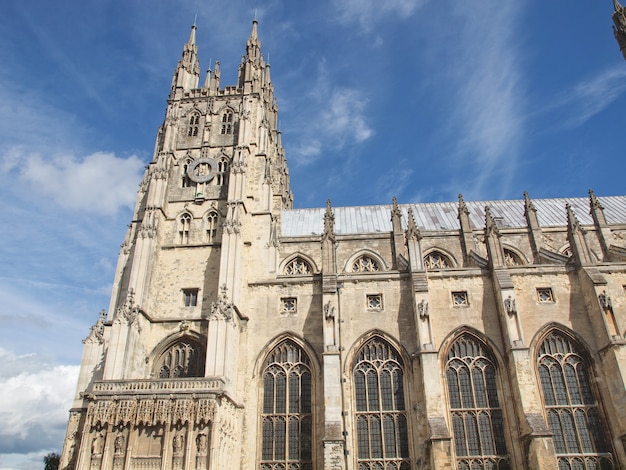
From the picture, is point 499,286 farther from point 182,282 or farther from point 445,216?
point 182,282

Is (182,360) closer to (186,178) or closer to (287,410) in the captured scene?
(287,410)

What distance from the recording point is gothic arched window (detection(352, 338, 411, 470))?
2288cm

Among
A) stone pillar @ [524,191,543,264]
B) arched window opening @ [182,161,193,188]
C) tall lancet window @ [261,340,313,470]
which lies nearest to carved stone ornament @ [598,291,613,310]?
stone pillar @ [524,191,543,264]

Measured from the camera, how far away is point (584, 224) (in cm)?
3419

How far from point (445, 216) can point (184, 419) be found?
24245 millimetres

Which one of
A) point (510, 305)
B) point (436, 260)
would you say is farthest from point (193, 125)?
point (510, 305)

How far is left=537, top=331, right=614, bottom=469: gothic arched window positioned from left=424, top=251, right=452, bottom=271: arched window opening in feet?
29.0

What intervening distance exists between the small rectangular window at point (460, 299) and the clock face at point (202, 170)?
54.2 ft

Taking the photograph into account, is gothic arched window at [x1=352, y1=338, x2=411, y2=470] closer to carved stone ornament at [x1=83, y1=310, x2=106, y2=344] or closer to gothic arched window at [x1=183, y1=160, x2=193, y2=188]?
carved stone ornament at [x1=83, y1=310, x2=106, y2=344]

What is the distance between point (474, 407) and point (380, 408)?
4342mm

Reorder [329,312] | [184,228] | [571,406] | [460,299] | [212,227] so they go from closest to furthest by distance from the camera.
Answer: [571,406], [329,312], [460,299], [212,227], [184,228]

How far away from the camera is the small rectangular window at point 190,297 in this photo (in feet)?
91.1

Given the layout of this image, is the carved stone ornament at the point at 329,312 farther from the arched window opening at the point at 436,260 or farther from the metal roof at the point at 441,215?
the metal roof at the point at 441,215

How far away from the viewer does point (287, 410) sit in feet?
79.9
